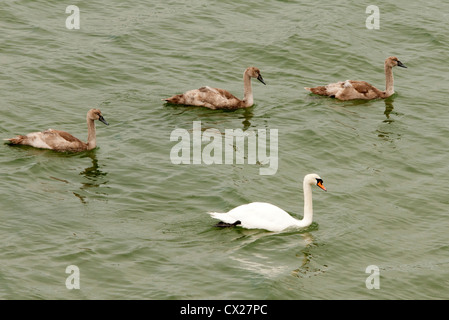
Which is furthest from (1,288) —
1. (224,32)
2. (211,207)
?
(224,32)

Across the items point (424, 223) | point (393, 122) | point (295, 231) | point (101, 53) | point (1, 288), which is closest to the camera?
point (1, 288)

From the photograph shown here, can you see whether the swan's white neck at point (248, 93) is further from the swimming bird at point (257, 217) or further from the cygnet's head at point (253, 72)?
the swimming bird at point (257, 217)

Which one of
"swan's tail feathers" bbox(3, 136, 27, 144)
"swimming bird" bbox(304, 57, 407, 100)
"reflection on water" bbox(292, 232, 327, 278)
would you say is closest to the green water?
"reflection on water" bbox(292, 232, 327, 278)

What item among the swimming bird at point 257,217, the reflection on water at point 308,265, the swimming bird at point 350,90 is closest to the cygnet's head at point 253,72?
the swimming bird at point 350,90

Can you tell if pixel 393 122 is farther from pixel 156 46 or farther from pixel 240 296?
pixel 240 296

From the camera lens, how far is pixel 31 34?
103 ft

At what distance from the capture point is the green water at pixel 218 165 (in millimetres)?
18406

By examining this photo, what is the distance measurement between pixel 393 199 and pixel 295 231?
3516mm

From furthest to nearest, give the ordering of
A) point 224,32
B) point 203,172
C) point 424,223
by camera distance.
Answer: point 224,32, point 203,172, point 424,223

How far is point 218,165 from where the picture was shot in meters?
23.9

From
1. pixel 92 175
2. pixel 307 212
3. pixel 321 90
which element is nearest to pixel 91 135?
pixel 92 175

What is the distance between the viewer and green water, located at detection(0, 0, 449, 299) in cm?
1841

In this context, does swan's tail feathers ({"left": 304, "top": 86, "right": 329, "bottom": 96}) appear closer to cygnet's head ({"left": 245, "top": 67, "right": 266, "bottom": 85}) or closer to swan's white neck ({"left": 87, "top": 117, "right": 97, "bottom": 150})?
cygnet's head ({"left": 245, "top": 67, "right": 266, "bottom": 85})

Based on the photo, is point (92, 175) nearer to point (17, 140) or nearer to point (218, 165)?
point (17, 140)
